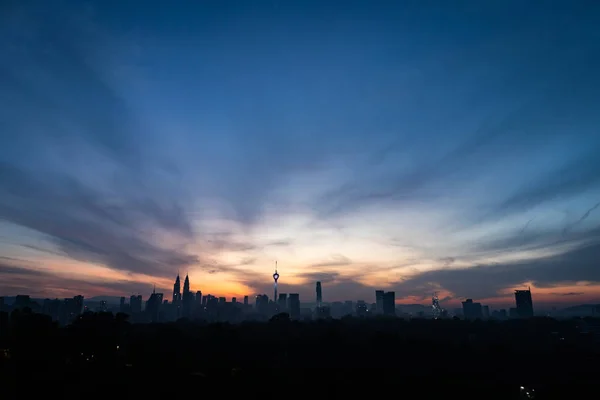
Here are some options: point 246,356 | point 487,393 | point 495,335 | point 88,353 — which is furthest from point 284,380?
point 495,335

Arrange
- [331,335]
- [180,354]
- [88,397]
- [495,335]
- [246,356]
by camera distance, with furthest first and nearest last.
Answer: [495,335] → [331,335] → [246,356] → [180,354] → [88,397]

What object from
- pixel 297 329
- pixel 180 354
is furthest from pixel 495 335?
pixel 180 354

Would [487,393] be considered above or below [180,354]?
below

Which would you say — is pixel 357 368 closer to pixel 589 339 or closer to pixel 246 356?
pixel 246 356

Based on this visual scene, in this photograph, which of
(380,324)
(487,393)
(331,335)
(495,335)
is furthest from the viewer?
(380,324)

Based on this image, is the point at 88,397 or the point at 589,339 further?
the point at 589,339

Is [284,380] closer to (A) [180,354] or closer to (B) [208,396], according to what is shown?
(B) [208,396]
